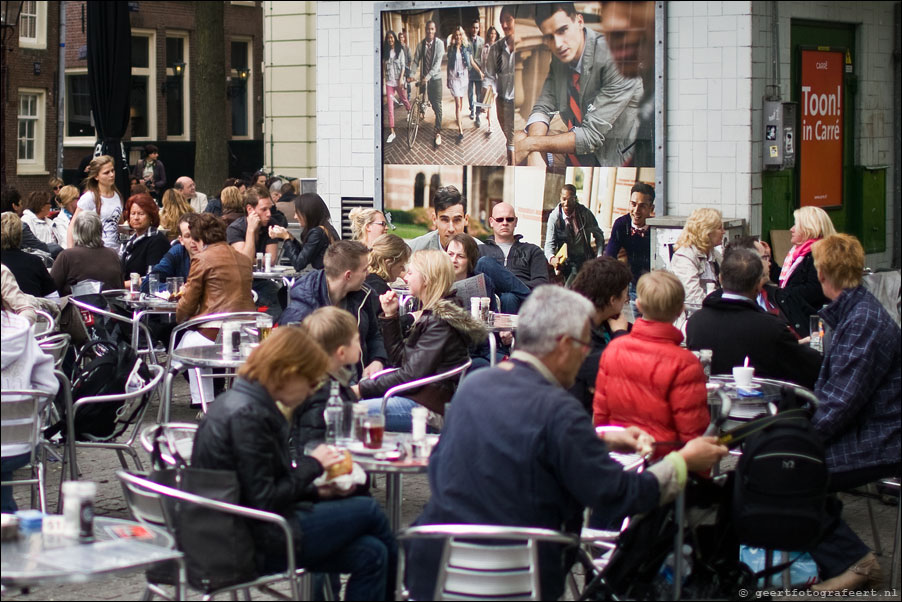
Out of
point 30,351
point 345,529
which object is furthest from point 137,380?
point 345,529

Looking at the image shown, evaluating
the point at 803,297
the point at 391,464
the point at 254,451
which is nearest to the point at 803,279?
the point at 803,297

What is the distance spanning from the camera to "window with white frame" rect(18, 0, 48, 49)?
99.8 feet

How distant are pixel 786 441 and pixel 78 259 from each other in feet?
21.0

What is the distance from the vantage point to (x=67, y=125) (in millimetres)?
32562

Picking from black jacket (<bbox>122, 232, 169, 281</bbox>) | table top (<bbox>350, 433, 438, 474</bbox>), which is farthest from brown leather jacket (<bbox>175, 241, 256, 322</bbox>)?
table top (<bbox>350, 433, 438, 474</bbox>)

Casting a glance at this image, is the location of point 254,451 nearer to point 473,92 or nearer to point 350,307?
point 350,307

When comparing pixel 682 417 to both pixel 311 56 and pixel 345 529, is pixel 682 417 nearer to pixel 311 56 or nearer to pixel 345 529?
pixel 345 529

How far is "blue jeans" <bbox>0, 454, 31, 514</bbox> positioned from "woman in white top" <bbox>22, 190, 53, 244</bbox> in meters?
9.02

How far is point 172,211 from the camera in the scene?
39.5 feet

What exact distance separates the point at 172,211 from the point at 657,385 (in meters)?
8.08

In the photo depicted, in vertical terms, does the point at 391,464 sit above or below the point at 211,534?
above

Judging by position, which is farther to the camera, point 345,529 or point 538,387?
point 345,529

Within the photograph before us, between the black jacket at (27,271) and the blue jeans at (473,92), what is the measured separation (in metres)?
4.97

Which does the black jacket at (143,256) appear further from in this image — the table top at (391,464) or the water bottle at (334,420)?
the table top at (391,464)
